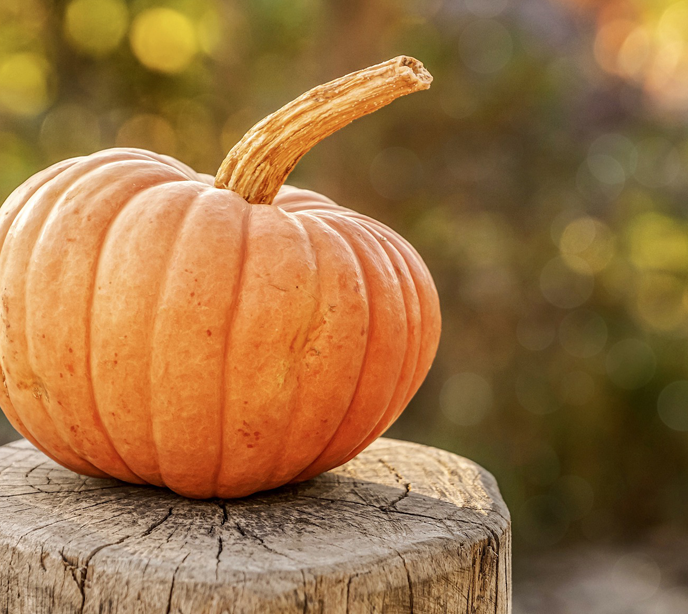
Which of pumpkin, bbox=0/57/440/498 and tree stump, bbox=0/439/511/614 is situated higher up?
pumpkin, bbox=0/57/440/498

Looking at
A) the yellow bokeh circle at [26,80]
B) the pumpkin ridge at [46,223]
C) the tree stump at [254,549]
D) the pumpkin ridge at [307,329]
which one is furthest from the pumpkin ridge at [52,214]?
the yellow bokeh circle at [26,80]

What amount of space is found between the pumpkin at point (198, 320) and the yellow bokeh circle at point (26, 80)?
156 inches

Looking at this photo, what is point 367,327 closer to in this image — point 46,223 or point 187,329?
point 187,329

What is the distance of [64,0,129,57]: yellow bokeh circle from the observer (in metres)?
5.17

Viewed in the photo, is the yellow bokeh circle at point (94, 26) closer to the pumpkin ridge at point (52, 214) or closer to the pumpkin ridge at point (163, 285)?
the pumpkin ridge at point (52, 214)

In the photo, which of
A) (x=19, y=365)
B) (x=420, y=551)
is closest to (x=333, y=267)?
(x=420, y=551)

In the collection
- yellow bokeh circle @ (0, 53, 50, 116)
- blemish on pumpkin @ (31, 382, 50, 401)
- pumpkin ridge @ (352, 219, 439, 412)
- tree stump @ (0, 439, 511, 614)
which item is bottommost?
tree stump @ (0, 439, 511, 614)

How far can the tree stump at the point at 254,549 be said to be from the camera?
1191 millimetres

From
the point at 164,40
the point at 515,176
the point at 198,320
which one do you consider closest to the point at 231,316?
the point at 198,320

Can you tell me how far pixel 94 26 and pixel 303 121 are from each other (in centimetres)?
431

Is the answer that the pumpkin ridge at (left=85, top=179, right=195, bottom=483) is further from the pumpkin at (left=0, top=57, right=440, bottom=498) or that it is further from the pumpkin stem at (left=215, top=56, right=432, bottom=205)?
the pumpkin stem at (left=215, top=56, right=432, bottom=205)

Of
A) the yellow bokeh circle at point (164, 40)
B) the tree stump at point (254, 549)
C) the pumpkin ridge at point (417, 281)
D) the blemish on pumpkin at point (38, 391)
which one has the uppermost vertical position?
the yellow bokeh circle at point (164, 40)

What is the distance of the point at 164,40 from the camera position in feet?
17.4

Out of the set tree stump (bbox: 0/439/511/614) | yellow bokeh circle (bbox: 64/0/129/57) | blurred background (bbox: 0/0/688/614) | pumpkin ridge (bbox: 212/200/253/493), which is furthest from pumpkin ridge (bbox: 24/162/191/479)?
yellow bokeh circle (bbox: 64/0/129/57)
